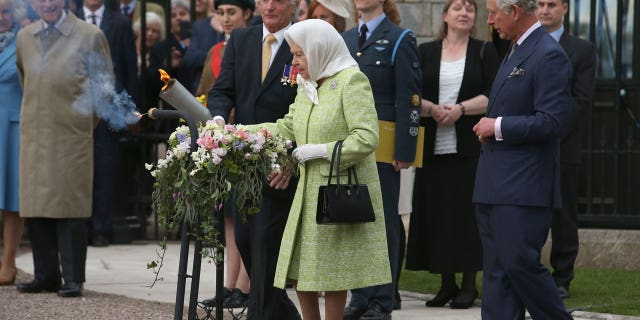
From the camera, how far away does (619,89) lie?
11297mm

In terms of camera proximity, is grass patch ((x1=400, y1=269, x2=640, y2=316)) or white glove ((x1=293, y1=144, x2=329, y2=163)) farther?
grass patch ((x1=400, y1=269, x2=640, y2=316))

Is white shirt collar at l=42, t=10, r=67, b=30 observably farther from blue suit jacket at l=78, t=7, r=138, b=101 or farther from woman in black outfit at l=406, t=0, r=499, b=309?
blue suit jacket at l=78, t=7, r=138, b=101

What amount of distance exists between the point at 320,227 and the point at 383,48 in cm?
190

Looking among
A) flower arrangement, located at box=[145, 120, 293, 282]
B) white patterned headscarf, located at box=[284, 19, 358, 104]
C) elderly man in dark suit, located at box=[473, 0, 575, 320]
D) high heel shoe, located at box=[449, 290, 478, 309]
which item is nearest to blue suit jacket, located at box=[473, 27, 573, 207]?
elderly man in dark suit, located at box=[473, 0, 575, 320]

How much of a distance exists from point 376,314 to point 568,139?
8.06ft

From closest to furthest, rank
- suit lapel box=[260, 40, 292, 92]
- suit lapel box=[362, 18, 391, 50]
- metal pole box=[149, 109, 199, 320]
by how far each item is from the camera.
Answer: metal pole box=[149, 109, 199, 320]
suit lapel box=[260, 40, 292, 92]
suit lapel box=[362, 18, 391, 50]

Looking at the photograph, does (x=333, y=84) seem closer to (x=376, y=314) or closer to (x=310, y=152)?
(x=310, y=152)

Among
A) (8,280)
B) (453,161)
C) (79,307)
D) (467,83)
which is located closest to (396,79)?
(467,83)

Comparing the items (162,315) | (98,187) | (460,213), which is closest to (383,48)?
(460,213)

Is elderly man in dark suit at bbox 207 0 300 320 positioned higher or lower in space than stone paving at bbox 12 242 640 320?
higher

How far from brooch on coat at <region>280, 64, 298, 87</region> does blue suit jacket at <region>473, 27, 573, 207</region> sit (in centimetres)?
105

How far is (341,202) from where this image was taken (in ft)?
21.5

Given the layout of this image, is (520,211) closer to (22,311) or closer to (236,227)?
(236,227)

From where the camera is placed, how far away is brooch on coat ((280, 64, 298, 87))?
720 cm
